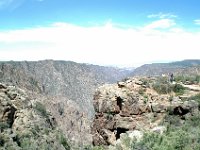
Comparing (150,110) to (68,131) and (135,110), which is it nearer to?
(135,110)

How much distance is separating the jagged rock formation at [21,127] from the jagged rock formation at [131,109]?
584 inches

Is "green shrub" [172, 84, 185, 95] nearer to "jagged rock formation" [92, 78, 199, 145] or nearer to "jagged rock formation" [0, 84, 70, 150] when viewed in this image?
"jagged rock formation" [92, 78, 199, 145]

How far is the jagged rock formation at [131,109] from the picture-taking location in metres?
41.6

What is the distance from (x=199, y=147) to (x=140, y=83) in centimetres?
1650

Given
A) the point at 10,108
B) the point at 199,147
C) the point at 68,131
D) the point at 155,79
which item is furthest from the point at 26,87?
the point at 199,147

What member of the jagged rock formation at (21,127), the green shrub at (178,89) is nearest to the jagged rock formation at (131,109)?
the green shrub at (178,89)

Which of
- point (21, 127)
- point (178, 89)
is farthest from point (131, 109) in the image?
point (21, 127)

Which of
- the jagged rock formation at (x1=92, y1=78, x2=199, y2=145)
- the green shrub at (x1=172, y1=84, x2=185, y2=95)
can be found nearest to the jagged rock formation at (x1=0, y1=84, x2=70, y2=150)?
the jagged rock formation at (x1=92, y1=78, x2=199, y2=145)

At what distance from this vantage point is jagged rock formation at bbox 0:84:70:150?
184ft

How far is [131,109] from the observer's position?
43.8 meters

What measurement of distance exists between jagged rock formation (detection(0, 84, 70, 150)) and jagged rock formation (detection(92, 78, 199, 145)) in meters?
14.8

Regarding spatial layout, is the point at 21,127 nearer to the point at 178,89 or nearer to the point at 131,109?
the point at 131,109

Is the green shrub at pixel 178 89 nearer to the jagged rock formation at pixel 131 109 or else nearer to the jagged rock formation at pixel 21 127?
the jagged rock formation at pixel 131 109

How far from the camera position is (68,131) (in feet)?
610
